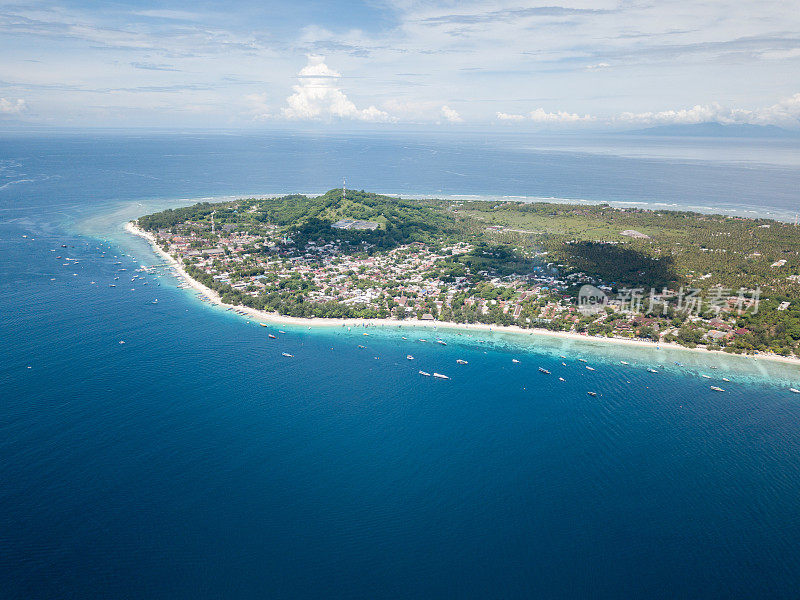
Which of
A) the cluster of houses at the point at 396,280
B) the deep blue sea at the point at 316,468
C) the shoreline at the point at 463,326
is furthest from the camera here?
the cluster of houses at the point at 396,280

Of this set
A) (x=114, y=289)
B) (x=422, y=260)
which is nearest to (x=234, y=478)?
(x=114, y=289)

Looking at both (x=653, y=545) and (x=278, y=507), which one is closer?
(x=653, y=545)

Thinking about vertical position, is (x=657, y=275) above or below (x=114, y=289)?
above

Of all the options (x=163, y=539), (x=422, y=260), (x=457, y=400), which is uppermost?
(x=422, y=260)

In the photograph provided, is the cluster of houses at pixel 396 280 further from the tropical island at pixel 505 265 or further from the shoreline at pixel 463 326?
the shoreline at pixel 463 326

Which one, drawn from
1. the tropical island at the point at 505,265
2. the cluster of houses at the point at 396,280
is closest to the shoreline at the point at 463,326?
the tropical island at the point at 505,265

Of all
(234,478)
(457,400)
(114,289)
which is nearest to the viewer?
(234,478)

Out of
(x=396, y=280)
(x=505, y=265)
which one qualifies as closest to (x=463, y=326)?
(x=396, y=280)

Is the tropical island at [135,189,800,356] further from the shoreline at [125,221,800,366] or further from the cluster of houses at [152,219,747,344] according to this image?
the shoreline at [125,221,800,366]

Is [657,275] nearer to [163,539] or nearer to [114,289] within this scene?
[163,539]
